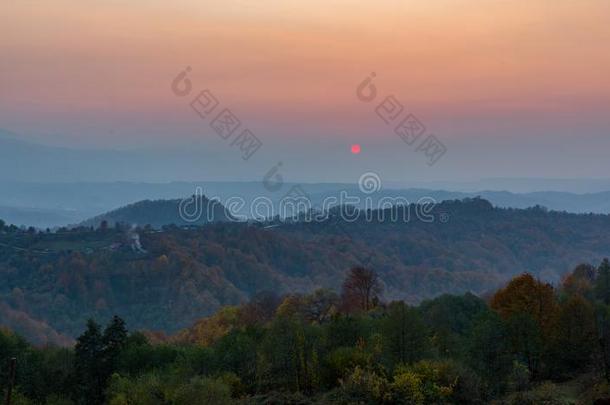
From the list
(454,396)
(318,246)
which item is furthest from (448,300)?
(318,246)

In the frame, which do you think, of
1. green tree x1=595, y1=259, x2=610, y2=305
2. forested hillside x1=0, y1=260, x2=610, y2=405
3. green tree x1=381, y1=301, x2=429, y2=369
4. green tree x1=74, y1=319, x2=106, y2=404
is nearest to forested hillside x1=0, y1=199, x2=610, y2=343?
forested hillside x1=0, y1=260, x2=610, y2=405

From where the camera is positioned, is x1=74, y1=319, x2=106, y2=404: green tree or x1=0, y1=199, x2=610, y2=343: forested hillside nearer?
x1=74, y1=319, x2=106, y2=404: green tree

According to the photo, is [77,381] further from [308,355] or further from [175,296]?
[175,296]

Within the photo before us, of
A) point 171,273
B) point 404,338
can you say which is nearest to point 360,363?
point 404,338

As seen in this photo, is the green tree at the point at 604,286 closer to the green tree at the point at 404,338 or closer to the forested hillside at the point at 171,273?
the green tree at the point at 404,338

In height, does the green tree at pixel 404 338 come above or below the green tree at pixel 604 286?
below

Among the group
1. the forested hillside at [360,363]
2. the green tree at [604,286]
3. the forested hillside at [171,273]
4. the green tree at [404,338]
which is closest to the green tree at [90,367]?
the forested hillside at [360,363]

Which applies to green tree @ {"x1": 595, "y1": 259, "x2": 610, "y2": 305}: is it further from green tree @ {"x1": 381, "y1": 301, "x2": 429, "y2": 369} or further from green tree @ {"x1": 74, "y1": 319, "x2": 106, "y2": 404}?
green tree @ {"x1": 74, "y1": 319, "x2": 106, "y2": 404}

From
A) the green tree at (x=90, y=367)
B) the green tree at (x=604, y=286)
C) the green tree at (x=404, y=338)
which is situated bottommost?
the green tree at (x=90, y=367)

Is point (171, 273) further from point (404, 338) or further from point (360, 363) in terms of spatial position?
point (360, 363)

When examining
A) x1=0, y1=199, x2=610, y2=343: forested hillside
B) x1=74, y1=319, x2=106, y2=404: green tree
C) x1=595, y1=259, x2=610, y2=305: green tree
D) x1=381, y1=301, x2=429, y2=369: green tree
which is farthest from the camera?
x1=0, y1=199, x2=610, y2=343: forested hillside

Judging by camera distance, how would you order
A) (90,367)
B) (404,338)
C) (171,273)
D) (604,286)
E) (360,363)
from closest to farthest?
(360,363) → (404,338) → (90,367) → (604,286) → (171,273)
